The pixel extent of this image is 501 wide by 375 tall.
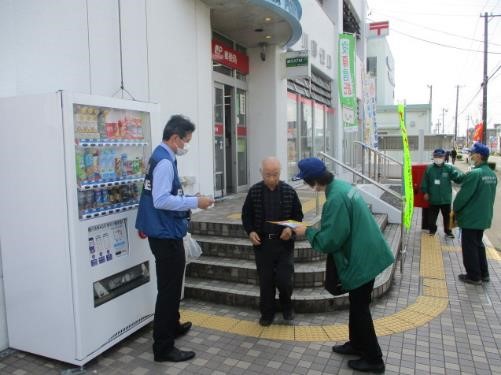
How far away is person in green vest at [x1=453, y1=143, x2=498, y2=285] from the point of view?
5160mm

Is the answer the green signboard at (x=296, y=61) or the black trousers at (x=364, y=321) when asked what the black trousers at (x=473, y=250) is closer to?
the black trousers at (x=364, y=321)

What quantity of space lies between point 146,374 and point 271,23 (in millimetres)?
6869

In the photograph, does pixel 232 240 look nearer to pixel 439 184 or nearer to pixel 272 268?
pixel 272 268

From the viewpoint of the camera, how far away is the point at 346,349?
3561 mm

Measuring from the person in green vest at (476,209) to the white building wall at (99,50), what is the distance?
12.9ft

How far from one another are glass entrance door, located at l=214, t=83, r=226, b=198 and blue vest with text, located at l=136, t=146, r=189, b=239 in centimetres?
505

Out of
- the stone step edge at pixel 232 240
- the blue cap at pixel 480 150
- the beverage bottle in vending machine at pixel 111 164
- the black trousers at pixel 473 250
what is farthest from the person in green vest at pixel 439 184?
the beverage bottle in vending machine at pixel 111 164

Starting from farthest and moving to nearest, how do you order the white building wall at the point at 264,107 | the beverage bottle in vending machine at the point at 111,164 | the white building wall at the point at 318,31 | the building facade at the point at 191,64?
the white building wall at the point at 318,31, the white building wall at the point at 264,107, the building facade at the point at 191,64, the beverage bottle in vending machine at the point at 111,164

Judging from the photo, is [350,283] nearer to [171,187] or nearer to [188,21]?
[171,187]

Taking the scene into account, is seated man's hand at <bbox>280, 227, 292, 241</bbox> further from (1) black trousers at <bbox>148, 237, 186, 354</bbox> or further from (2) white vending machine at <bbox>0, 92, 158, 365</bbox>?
(2) white vending machine at <bbox>0, 92, 158, 365</bbox>

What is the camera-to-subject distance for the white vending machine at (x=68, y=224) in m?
3.21

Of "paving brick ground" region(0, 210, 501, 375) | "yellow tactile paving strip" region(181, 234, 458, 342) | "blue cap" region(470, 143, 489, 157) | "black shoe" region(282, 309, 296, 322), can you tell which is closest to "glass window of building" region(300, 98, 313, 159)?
"blue cap" region(470, 143, 489, 157)

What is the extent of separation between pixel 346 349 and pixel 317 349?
261mm

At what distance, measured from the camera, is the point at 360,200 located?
10.4ft
